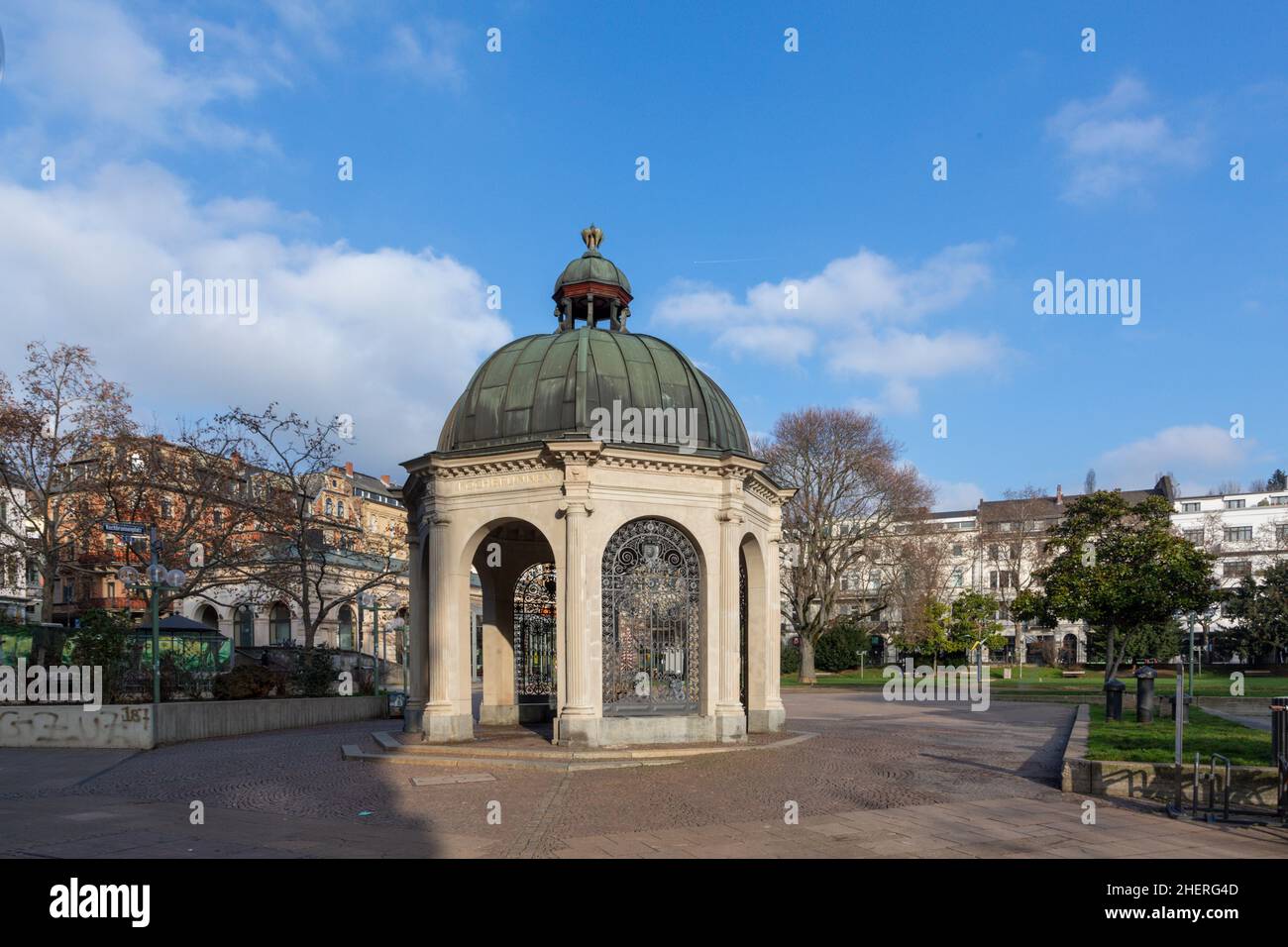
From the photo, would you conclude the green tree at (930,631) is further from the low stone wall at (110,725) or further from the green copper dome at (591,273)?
the low stone wall at (110,725)

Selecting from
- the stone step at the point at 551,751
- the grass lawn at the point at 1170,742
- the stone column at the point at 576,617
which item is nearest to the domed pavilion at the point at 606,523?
the stone column at the point at 576,617

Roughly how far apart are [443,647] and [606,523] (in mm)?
4441

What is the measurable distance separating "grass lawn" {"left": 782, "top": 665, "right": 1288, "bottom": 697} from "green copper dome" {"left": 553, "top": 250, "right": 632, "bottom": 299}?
72.2 ft

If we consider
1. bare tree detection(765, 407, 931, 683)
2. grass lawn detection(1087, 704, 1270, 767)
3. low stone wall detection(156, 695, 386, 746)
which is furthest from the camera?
bare tree detection(765, 407, 931, 683)

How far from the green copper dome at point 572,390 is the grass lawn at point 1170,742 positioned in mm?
9071

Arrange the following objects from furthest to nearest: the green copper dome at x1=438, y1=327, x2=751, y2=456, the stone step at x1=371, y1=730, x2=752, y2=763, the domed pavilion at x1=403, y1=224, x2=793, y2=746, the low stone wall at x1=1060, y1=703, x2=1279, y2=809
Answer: the green copper dome at x1=438, y1=327, x2=751, y2=456 < the domed pavilion at x1=403, y1=224, x2=793, y2=746 < the stone step at x1=371, y1=730, x2=752, y2=763 < the low stone wall at x1=1060, y1=703, x2=1279, y2=809

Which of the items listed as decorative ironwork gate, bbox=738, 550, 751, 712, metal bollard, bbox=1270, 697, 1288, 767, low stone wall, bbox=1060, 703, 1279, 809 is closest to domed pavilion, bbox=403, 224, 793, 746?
decorative ironwork gate, bbox=738, 550, 751, 712

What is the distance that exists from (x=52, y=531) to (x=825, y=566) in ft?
116

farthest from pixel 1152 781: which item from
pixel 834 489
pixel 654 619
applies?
pixel 834 489

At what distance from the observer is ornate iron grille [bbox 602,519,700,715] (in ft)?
62.6

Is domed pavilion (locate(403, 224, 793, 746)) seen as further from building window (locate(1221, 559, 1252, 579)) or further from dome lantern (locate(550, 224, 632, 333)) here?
building window (locate(1221, 559, 1252, 579))

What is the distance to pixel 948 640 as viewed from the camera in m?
54.8

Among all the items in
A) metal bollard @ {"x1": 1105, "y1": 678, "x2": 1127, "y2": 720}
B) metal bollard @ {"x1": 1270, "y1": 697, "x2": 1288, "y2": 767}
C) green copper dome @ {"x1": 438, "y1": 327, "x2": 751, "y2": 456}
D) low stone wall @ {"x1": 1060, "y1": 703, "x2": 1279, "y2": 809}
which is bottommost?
metal bollard @ {"x1": 1105, "y1": 678, "x2": 1127, "y2": 720}
